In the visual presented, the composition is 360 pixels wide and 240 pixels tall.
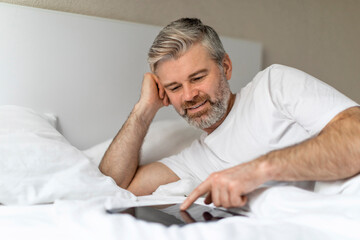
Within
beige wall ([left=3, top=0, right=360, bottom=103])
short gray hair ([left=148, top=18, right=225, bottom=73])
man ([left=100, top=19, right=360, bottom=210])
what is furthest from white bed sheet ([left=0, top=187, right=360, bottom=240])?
beige wall ([left=3, top=0, right=360, bottom=103])

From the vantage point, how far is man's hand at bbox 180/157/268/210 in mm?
915

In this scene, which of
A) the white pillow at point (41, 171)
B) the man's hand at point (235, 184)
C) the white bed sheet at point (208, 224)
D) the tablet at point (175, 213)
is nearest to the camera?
the white bed sheet at point (208, 224)

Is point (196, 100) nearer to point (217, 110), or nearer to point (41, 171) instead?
point (217, 110)

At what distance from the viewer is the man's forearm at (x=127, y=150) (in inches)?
59.3

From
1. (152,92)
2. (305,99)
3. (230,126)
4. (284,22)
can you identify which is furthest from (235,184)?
(284,22)

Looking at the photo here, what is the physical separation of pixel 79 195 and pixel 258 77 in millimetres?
732

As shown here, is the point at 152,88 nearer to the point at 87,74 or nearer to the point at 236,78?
the point at 87,74

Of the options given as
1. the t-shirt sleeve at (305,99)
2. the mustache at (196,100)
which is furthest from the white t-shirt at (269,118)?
the mustache at (196,100)

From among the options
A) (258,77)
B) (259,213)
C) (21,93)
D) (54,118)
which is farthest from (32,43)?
(259,213)

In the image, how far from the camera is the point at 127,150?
1.54 meters

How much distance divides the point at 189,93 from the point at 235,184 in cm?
54

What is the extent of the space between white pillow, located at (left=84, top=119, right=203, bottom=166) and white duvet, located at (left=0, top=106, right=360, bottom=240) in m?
0.31

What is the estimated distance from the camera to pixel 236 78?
2135mm

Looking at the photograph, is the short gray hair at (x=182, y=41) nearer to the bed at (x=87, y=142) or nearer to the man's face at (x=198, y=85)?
the man's face at (x=198, y=85)
